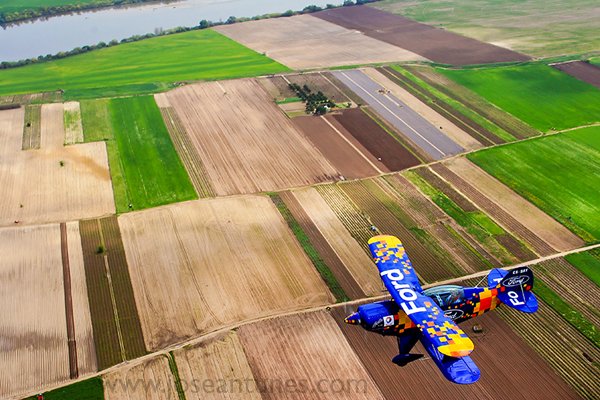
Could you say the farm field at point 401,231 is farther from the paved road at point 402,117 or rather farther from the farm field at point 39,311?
the farm field at point 39,311

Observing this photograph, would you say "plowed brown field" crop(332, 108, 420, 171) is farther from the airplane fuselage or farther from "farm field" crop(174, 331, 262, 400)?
"farm field" crop(174, 331, 262, 400)

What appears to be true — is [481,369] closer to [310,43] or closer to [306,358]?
[306,358]

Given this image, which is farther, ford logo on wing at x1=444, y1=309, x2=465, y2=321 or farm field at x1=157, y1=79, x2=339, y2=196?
farm field at x1=157, y1=79, x2=339, y2=196

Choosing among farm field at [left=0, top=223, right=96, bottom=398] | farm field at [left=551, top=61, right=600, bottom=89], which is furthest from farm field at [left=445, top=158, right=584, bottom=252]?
farm field at [left=0, top=223, right=96, bottom=398]

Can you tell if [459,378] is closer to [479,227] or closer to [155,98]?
[479,227]

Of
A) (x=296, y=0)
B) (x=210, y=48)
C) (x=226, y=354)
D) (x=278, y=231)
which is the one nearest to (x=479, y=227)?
(x=278, y=231)

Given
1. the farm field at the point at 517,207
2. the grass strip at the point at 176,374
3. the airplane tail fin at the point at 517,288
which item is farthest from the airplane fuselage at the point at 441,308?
the farm field at the point at 517,207

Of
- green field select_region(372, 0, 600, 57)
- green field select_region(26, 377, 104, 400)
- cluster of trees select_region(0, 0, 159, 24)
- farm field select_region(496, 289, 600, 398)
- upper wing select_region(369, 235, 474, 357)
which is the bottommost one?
green field select_region(26, 377, 104, 400)
